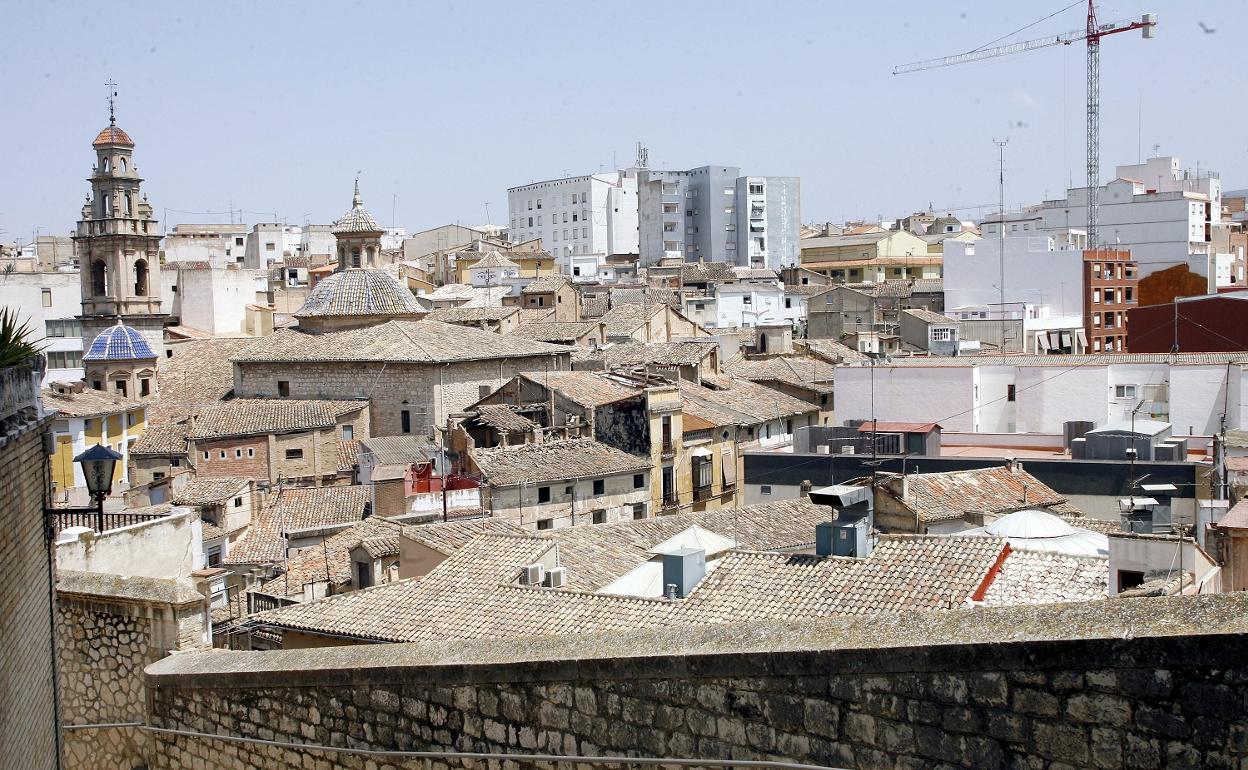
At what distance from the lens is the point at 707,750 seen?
485cm

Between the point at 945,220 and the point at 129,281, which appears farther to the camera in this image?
the point at 945,220

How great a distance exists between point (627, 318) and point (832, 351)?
25.1ft

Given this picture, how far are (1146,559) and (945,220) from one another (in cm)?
7598

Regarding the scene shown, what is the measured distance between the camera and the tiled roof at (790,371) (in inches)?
1468

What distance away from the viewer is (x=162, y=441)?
31062 millimetres

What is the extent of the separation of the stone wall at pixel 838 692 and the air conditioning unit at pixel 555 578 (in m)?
7.16

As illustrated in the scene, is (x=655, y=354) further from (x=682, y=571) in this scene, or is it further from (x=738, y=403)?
(x=682, y=571)

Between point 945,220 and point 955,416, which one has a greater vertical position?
point 945,220

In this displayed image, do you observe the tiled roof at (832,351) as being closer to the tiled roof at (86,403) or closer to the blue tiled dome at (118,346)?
Result: the blue tiled dome at (118,346)

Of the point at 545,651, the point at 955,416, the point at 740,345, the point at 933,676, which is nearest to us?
the point at 933,676

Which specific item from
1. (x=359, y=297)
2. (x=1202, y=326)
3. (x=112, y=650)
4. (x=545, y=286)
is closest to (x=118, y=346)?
(x=359, y=297)

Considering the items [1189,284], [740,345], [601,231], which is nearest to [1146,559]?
[740,345]

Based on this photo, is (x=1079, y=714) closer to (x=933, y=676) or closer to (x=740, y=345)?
(x=933, y=676)

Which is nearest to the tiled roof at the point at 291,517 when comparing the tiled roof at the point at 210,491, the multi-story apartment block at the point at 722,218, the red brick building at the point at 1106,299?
the tiled roof at the point at 210,491
